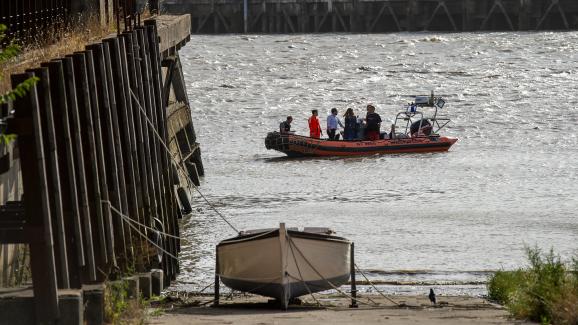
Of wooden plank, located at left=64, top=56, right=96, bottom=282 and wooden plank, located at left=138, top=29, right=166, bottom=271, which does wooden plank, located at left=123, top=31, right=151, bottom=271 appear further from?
wooden plank, located at left=64, top=56, right=96, bottom=282

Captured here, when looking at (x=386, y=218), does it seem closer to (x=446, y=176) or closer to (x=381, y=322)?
(x=446, y=176)

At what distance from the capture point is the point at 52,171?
1534 cm

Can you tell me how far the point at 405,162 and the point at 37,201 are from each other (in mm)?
29894

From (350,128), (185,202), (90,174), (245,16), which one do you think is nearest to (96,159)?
(90,174)

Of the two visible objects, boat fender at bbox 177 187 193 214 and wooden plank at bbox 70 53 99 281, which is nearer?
wooden plank at bbox 70 53 99 281

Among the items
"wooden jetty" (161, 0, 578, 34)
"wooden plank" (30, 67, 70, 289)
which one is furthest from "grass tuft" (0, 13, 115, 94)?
"wooden jetty" (161, 0, 578, 34)

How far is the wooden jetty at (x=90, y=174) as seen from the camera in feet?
48.4

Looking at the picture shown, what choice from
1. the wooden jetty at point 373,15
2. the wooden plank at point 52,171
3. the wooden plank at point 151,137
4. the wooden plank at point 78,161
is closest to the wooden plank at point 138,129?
the wooden plank at point 151,137

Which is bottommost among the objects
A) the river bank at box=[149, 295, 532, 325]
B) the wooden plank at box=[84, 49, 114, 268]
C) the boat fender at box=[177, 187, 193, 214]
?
the boat fender at box=[177, 187, 193, 214]

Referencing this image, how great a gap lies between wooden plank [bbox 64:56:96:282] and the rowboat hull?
3.09 meters

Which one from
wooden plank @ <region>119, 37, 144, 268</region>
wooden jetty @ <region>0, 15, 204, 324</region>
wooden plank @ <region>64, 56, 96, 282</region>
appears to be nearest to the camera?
wooden jetty @ <region>0, 15, 204, 324</region>

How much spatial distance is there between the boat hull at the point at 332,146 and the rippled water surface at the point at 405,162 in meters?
0.30

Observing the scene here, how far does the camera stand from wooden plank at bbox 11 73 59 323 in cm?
1462

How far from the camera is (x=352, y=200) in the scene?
35781mm
